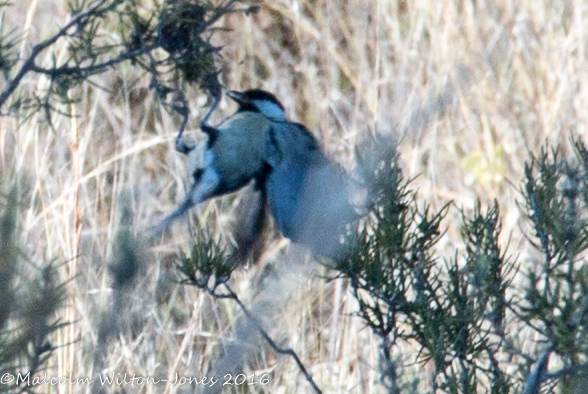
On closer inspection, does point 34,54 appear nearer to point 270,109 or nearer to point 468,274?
point 468,274

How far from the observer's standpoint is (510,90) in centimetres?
324

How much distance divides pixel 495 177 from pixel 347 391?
120cm

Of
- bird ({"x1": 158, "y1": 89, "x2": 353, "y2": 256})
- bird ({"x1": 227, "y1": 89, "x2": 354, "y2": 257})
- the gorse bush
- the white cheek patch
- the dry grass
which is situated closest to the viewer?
the gorse bush

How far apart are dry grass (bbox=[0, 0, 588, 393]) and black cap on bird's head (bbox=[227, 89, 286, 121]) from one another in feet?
1.49

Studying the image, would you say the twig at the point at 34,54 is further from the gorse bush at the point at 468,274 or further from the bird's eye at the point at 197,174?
the bird's eye at the point at 197,174

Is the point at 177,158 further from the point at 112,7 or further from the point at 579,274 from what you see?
the point at 579,274

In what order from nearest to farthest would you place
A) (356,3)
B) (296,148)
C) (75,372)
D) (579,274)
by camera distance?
(579,274) < (296,148) < (75,372) < (356,3)

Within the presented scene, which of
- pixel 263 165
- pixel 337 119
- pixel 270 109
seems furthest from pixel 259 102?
pixel 337 119

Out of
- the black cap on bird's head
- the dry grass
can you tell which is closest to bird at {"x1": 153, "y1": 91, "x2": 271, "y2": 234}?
the black cap on bird's head

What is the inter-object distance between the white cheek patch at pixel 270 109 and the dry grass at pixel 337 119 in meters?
0.45

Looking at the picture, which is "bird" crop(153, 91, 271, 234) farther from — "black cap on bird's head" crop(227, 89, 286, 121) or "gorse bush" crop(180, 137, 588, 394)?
"gorse bush" crop(180, 137, 588, 394)

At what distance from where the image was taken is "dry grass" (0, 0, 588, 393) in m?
2.32

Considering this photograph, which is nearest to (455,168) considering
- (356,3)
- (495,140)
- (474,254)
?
(495,140)

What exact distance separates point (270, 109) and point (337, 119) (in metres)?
1.54
